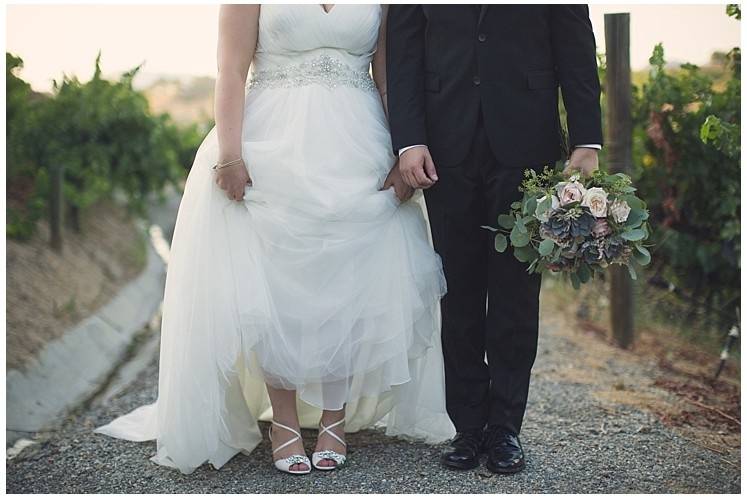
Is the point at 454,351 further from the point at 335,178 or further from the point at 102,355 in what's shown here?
the point at 102,355

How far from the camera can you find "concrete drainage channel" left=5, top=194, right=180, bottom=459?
384 cm

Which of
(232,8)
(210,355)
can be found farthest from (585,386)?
(232,8)

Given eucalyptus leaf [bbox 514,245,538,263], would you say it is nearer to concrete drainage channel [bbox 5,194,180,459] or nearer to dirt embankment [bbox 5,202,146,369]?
concrete drainage channel [bbox 5,194,180,459]

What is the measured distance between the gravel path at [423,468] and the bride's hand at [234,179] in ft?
3.23

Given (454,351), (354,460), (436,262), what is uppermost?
(436,262)

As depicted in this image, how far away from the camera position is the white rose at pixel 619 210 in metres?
2.71

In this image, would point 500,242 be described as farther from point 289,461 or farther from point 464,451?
point 289,461

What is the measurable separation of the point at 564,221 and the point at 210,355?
1.23 meters

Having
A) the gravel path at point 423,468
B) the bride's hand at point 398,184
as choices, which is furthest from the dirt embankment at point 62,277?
the bride's hand at point 398,184

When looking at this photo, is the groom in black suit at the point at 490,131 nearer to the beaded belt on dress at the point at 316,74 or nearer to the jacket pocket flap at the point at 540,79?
the jacket pocket flap at the point at 540,79

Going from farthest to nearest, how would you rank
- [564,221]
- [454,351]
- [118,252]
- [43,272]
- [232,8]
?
[118,252] → [43,272] → [454,351] → [232,8] → [564,221]

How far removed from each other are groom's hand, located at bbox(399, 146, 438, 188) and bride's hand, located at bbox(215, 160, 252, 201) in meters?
0.53

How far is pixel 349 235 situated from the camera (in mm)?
2922

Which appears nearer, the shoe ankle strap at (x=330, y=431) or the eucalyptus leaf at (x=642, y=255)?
the eucalyptus leaf at (x=642, y=255)
